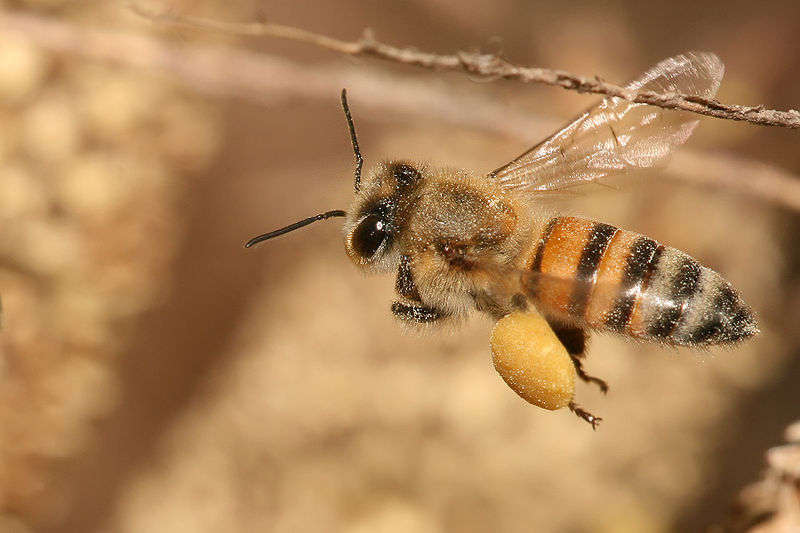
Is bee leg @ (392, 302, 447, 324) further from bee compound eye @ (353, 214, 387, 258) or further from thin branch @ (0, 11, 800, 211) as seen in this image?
thin branch @ (0, 11, 800, 211)

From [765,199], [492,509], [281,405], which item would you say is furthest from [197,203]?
[765,199]

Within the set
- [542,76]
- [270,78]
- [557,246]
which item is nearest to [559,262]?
[557,246]

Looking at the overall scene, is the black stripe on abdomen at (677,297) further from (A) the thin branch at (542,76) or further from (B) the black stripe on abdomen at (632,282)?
(A) the thin branch at (542,76)

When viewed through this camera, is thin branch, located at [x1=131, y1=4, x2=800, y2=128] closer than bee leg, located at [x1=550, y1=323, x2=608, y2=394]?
Yes

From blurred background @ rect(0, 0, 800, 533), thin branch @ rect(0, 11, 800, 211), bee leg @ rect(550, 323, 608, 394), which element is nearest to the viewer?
bee leg @ rect(550, 323, 608, 394)

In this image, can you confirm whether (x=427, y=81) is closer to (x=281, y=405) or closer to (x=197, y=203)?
(x=197, y=203)

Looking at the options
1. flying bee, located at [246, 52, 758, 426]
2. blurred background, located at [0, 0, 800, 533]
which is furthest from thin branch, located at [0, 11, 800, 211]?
flying bee, located at [246, 52, 758, 426]

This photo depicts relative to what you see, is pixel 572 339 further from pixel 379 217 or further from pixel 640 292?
pixel 379 217
